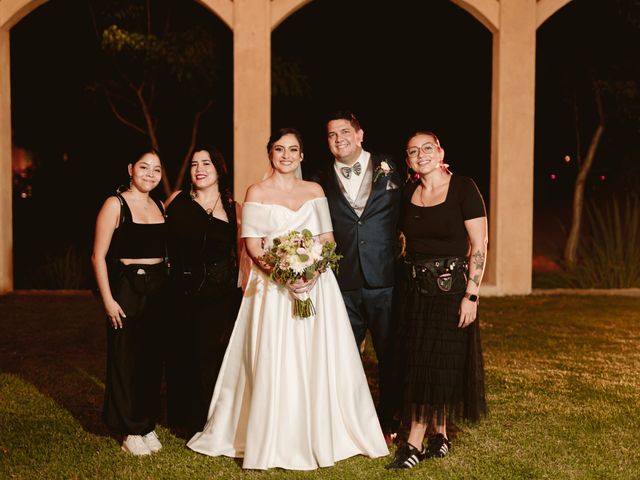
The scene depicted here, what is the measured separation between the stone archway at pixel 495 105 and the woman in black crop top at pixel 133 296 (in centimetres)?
601

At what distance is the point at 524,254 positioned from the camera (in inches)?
456

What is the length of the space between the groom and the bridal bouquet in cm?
58

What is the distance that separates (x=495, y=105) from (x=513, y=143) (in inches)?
24.6

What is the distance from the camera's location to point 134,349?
17.0ft

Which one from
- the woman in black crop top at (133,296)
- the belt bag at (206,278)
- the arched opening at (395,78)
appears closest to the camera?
the woman in black crop top at (133,296)

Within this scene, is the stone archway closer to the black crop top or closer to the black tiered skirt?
A: the black crop top

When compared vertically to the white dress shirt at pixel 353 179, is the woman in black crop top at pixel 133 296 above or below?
below

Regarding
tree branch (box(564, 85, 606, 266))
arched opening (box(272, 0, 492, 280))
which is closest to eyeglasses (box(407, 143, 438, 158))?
tree branch (box(564, 85, 606, 266))

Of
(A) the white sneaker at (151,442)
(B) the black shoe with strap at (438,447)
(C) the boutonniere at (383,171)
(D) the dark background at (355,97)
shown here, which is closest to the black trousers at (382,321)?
(B) the black shoe with strap at (438,447)

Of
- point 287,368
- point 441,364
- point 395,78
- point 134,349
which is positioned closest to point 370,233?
point 441,364

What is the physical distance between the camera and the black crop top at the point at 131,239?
16.7 ft

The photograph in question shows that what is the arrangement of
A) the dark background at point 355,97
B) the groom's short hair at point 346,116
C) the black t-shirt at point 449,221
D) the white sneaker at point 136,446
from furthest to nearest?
the dark background at point 355,97 < the groom's short hair at point 346,116 < the white sneaker at point 136,446 < the black t-shirt at point 449,221

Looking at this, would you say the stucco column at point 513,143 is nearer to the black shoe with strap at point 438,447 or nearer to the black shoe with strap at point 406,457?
the black shoe with strap at point 438,447

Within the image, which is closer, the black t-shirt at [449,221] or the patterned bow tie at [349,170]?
the black t-shirt at [449,221]
